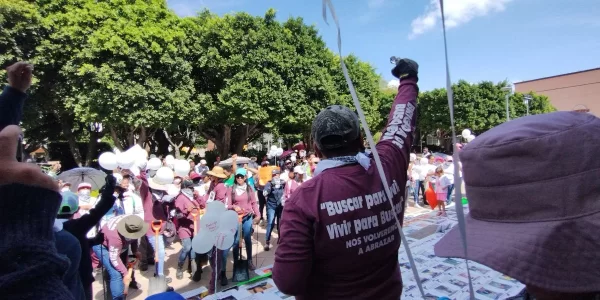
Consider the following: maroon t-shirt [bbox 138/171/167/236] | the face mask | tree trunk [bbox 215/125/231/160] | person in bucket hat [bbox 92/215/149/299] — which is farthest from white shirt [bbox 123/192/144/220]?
tree trunk [bbox 215/125/231/160]

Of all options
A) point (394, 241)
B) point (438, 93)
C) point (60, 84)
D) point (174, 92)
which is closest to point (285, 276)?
point (394, 241)

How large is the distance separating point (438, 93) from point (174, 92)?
22499 millimetres

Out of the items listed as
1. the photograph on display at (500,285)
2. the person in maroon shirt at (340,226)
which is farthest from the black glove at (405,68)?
the photograph on display at (500,285)

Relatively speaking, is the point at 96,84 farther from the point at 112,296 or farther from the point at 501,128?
the point at 501,128

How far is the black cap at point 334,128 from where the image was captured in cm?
146

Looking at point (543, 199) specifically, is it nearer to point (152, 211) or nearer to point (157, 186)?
point (152, 211)

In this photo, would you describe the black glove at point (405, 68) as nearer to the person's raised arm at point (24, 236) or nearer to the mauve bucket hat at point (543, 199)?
the mauve bucket hat at point (543, 199)

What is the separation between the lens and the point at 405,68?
178cm

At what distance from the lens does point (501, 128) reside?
0.80 metres

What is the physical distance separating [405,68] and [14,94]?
74.5 inches

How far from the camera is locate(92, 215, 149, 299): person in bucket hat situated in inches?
157

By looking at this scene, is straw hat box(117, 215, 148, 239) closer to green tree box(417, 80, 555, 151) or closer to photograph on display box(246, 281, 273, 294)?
photograph on display box(246, 281, 273, 294)

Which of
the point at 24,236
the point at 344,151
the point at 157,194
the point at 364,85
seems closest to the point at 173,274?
the point at 157,194

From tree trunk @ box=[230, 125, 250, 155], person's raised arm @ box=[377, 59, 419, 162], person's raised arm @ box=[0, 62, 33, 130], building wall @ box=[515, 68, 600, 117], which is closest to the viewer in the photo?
person's raised arm @ box=[0, 62, 33, 130]
